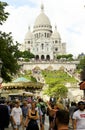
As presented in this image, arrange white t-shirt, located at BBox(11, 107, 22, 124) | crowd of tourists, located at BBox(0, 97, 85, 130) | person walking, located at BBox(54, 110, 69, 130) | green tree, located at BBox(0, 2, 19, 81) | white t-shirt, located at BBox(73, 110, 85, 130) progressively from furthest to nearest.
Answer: green tree, located at BBox(0, 2, 19, 81) → white t-shirt, located at BBox(11, 107, 22, 124) → white t-shirt, located at BBox(73, 110, 85, 130) → crowd of tourists, located at BBox(0, 97, 85, 130) → person walking, located at BBox(54, 110, 69, 130)

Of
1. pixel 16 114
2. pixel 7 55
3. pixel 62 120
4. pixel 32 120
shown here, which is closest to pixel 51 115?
pixel 16 114

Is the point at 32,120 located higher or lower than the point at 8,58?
lower

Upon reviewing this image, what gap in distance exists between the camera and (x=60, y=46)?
19988cm

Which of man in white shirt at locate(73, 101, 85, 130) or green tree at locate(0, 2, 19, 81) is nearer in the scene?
man in white shirt at locate(73, 101, 85, 130)

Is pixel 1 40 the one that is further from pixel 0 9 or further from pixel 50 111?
pixel 50 111

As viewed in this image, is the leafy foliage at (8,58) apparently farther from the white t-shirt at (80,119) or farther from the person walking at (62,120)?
the person walking at (62,120)

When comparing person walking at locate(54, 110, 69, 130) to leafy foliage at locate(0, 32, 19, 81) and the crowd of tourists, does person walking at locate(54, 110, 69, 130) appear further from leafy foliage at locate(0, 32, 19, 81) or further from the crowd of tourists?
leafy foliage at locate(0, 32, 19, 81)

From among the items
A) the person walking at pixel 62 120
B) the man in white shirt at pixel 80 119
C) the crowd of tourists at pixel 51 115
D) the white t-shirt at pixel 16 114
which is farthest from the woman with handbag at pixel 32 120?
the person walking at pixel 62 120

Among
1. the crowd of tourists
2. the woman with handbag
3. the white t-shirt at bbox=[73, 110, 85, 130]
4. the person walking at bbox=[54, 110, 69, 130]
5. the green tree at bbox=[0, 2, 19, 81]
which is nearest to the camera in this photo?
the person walking at bbox=[54, 110, 69, 130]

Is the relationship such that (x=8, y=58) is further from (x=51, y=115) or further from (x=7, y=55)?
(x=51, y=115)

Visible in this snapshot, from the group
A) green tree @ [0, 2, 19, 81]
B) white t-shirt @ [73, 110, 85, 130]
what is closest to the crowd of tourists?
white t-shirt @ [73, 110, 85, 130]

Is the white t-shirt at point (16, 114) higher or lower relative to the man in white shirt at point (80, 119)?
higher

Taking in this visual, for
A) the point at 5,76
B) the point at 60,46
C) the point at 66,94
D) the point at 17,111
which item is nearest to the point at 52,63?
the point at 60,46

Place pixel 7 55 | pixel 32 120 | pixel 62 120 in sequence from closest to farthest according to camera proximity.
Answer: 1. pixel 62 120
2. pixel 32 120
3. pixel 7 55
